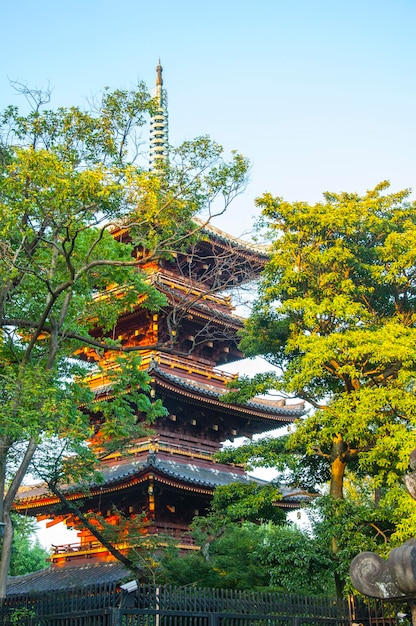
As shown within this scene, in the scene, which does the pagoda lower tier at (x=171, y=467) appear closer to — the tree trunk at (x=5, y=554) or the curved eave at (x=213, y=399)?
the curved eave at (x=213, y=399)

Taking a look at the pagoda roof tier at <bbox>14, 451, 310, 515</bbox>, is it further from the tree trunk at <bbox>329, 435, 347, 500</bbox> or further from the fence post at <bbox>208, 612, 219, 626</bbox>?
the fence post at <bbox>208, 612, 219, 626</bbox>

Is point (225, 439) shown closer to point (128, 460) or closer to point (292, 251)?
point (128, 460)

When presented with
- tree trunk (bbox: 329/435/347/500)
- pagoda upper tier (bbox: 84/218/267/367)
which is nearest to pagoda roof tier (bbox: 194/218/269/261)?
pagoda upper tier (bbox: 84/218/267/367)

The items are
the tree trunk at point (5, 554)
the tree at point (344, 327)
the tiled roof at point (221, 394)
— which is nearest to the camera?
the tree trunk at point (5, 554)

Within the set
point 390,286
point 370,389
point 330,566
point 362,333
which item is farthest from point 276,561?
point 390,286

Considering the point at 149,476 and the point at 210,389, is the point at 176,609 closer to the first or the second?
the point at 149,476

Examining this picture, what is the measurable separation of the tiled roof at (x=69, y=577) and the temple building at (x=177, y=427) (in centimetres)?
47

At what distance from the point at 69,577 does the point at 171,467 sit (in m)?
4.57

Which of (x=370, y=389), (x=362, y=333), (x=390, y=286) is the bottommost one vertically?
(x=370, y=389)

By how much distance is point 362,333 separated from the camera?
52.8ft

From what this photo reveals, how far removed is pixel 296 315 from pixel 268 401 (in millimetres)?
10373

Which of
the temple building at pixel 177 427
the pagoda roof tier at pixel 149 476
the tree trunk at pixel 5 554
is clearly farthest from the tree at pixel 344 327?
the tree trunk at pixel 5 554

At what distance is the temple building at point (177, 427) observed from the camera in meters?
22.6

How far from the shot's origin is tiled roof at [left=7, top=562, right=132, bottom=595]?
21203 mm
